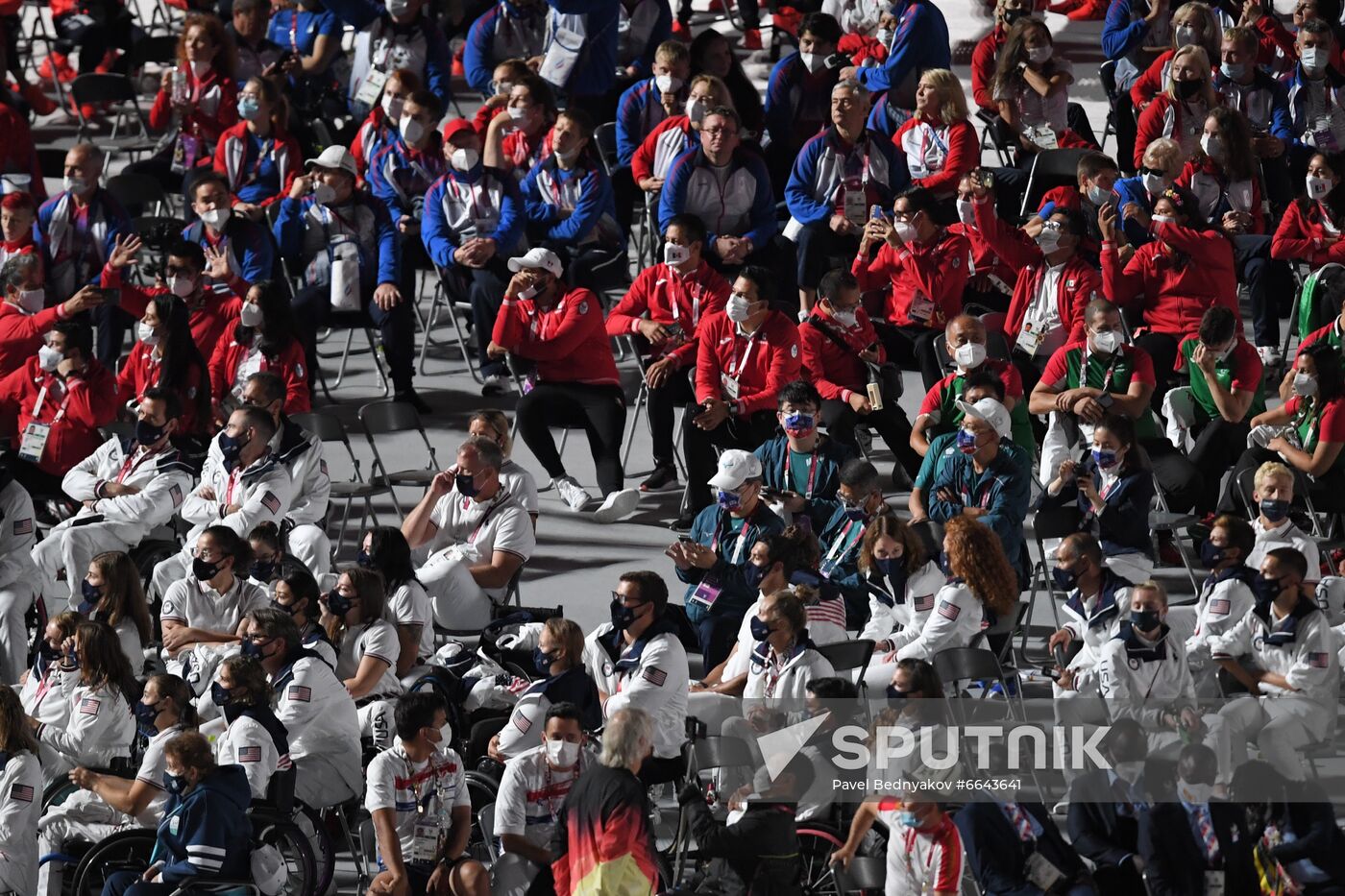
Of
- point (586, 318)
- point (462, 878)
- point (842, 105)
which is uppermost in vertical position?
point (842, 105)

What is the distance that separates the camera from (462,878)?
8086 millimetres

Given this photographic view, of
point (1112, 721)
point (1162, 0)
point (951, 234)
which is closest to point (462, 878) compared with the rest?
point (1112, 721)

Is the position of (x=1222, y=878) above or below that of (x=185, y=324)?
below

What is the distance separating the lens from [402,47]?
13828 mm

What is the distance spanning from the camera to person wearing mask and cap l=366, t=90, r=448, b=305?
12672mm

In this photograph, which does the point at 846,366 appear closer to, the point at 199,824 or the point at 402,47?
the point at 402,47

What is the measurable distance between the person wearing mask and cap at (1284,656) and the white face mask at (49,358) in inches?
213

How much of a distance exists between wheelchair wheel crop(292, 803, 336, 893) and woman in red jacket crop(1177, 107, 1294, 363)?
5648 mm

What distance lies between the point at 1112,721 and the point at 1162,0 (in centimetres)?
624

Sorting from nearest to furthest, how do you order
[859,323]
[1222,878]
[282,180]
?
[1222,878]
[859,323]
[282,180]

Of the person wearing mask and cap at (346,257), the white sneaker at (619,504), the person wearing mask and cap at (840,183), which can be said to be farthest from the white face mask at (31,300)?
the person wearing mask and cap at (840,183)

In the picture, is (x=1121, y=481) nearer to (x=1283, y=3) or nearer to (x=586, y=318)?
(x=586, y=318)

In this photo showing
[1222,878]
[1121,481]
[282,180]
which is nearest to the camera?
[1222,878]

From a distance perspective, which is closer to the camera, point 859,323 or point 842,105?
point 859,323
